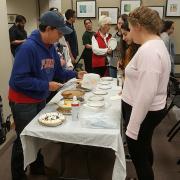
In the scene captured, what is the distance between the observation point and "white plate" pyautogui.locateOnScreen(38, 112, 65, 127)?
5.27 ft

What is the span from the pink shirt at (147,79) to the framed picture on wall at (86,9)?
13.4 ft

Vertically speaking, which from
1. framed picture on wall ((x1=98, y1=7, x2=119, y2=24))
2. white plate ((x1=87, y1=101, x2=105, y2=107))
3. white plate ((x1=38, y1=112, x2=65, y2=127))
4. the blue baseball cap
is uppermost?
framed picture on wall ((x1=98, y1=7, x2=119, y2=24))

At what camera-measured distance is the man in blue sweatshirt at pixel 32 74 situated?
1.68 meters

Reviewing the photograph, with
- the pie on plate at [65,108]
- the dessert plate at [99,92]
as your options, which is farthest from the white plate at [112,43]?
the pie on plate at [65,108]

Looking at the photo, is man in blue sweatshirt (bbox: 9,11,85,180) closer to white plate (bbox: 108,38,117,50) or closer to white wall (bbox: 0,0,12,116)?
white wall (bbox: 0,0,12,116)

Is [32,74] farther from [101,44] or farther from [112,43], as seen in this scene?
[101,44]

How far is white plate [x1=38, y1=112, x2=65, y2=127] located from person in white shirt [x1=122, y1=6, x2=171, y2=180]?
44 centimetres

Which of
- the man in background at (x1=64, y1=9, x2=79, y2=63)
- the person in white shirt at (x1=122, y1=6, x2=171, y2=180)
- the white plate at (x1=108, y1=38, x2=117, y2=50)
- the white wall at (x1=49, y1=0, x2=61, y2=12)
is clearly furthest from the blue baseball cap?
the white wall at (x1=49, y1=0, x2=61, y2=12)

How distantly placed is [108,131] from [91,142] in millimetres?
124

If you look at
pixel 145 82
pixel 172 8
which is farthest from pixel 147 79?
pixel 172 8

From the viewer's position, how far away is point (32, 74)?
175 cm

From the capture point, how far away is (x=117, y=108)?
1901 mm

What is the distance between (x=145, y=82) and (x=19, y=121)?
977 mm

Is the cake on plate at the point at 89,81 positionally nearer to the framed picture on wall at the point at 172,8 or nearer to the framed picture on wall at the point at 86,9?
the framed picture on wall at the point at 86,9
